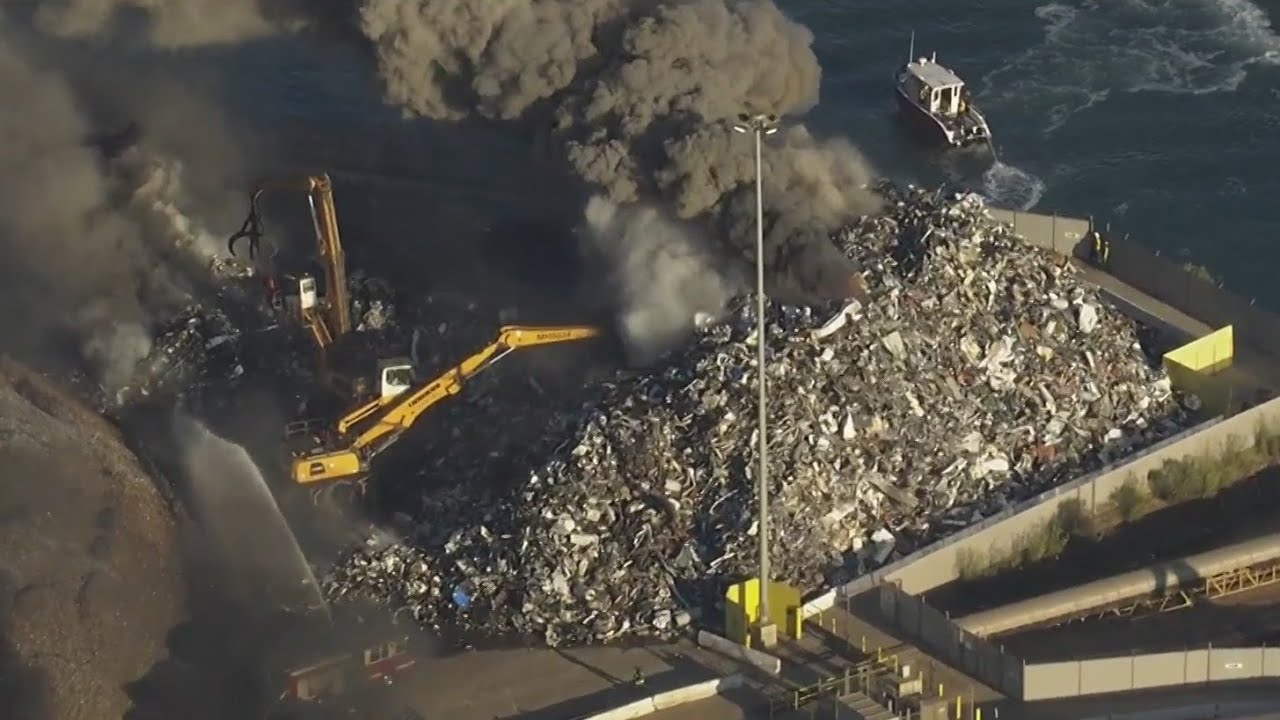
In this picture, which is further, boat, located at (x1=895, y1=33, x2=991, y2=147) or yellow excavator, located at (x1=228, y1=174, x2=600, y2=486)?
boat, located at (x1=895, y1=33, x2=991, y2=147)

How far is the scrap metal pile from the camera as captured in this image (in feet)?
149

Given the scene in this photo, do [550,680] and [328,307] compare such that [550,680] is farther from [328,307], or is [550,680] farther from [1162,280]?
[1162,280]

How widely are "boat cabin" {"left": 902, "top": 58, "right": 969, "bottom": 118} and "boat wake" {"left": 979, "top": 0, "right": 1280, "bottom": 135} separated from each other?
7.78 ft

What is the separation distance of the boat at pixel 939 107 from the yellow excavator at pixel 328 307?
83.9ft

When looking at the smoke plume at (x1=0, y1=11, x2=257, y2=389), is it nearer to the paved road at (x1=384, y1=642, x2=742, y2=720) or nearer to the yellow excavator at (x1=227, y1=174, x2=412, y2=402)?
the yellow excavator at (x1=227, y1=174, x2=412, y2=402)

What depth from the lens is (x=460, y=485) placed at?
159 ft

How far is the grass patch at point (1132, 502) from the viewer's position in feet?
156

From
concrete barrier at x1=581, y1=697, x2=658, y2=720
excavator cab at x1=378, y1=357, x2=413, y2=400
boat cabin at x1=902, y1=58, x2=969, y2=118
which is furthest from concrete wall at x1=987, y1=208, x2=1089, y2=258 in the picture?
concrete barrier at x1=581, y1=697, x2=658, y2=720

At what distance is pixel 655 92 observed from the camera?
50.8m

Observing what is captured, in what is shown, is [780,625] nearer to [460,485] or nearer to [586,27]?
[460,485]

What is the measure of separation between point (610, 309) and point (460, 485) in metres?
5.55

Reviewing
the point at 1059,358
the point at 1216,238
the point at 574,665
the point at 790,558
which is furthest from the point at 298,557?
the point at 1216,238

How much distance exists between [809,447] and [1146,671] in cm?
879

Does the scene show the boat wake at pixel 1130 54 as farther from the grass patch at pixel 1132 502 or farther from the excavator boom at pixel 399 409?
the excavator boom at pixel 399 409
